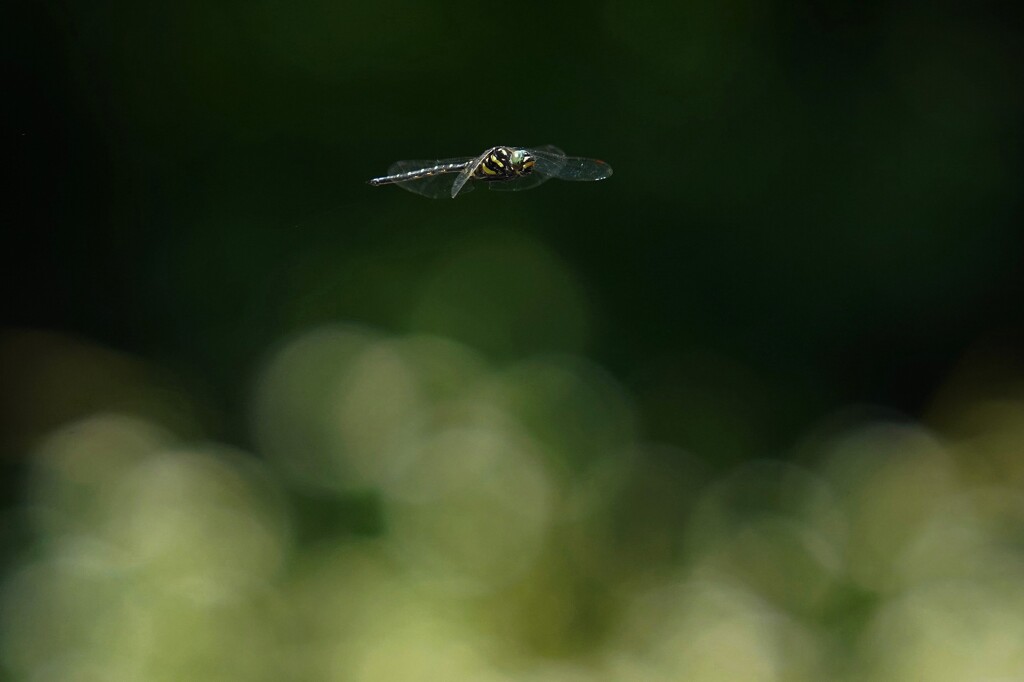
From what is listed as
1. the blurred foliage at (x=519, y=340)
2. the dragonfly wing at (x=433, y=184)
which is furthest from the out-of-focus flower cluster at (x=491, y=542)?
the dragonfly wing at (x=433, y=184)

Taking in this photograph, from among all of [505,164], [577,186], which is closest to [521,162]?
[505,164]

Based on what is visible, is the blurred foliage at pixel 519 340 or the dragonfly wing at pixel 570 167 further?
the blurred foliage at pixel 519 340

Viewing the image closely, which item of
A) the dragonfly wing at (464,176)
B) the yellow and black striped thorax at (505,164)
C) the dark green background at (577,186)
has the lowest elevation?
the dragonfly wing at (464,176)

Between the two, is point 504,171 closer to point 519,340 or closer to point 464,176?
point 464,176

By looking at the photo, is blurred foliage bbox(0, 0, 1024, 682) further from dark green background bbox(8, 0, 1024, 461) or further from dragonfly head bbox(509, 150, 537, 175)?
dragonfly head bbox(509, 150, 537, 175)

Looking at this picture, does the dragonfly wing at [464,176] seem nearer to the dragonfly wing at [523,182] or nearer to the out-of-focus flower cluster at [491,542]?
the dragonfly wing at [523,182]
